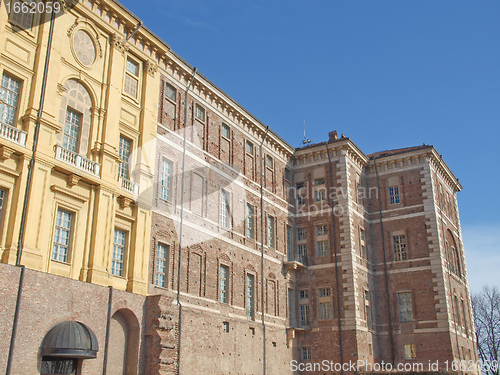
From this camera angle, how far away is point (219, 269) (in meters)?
29.0

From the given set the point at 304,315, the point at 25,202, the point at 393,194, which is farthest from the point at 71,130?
the point at 393,194

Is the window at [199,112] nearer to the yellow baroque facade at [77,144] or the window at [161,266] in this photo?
the yellow baroque facade at [77,144]

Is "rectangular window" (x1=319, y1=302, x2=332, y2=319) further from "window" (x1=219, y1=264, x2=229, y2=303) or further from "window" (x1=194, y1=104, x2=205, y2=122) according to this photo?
"window" (x1=194, y1=104, x2=205, y2=122)

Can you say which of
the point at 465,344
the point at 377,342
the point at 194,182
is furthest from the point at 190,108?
the point at 465,344

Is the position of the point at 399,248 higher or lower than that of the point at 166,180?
lower

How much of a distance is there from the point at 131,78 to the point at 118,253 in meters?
8.26

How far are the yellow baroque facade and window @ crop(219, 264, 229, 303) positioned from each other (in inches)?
249

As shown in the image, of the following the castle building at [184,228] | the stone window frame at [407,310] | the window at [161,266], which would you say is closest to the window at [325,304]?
the castle building at [184,228]

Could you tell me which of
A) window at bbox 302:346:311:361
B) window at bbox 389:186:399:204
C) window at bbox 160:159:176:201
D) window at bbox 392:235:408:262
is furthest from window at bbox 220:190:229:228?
window at bbox 389:186:399:204

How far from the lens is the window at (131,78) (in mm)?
25156

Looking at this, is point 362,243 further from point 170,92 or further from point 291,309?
point 170,92

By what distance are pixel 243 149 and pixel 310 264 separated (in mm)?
9283

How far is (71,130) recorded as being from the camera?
2180 centimetres

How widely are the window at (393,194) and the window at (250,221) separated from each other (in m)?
12.0
